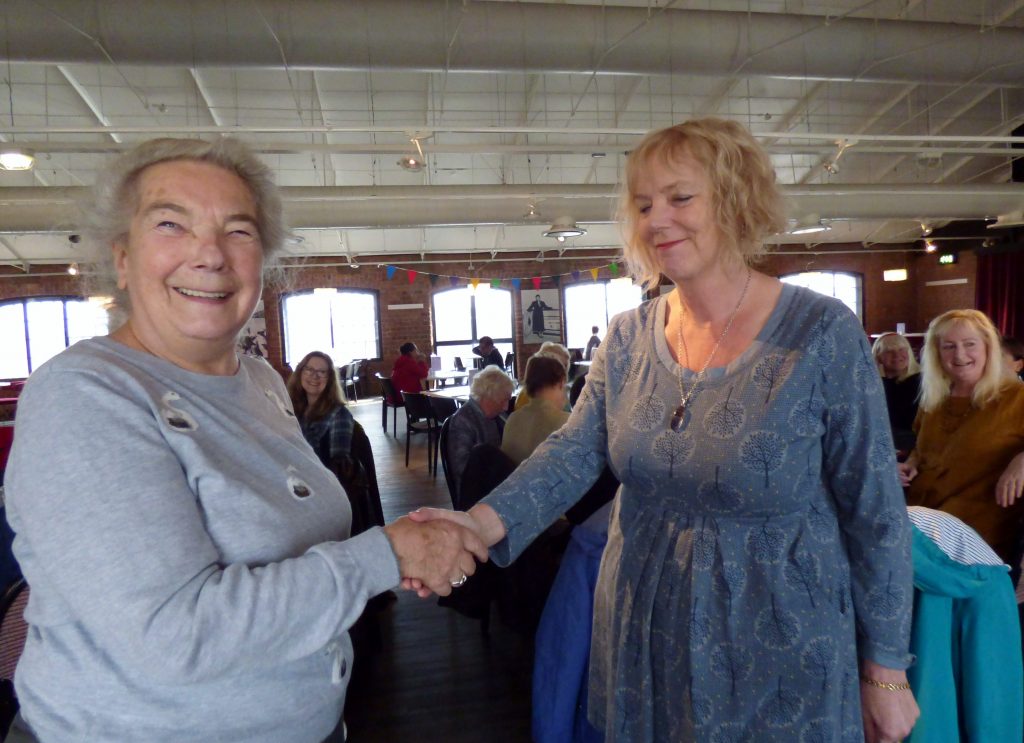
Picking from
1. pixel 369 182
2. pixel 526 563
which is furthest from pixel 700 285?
pixel 369 182

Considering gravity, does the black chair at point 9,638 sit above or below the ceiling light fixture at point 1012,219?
below

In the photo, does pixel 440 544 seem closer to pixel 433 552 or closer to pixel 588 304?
pixel 433 552

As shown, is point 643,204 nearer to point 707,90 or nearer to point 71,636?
point 71,636

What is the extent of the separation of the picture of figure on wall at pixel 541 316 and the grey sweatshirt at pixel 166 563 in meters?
15.0

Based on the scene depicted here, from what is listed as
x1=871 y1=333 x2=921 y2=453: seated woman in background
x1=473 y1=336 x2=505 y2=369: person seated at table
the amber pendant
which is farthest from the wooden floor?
x1=473 y1=336 x2=505 y2=369: person seated at table

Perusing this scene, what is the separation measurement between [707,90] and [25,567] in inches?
378

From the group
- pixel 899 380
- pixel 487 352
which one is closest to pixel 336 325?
pixel 487 352

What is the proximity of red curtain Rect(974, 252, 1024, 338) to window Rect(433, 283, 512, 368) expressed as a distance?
10.4 metres

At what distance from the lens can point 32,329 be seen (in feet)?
46.6

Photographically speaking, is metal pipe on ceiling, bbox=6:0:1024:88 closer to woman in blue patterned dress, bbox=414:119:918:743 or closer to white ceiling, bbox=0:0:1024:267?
white ceiling, bbox=0:0:1024:267

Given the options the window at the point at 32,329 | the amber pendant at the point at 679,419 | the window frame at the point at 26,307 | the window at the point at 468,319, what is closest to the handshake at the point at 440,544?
the amber pendant at the point at 679,419

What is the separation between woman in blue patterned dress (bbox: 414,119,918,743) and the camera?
1.03m

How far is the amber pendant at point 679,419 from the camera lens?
1.11 meters

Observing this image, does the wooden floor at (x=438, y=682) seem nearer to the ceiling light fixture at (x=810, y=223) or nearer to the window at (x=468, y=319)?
the ceiling light fixture at (x=810, y=223)
